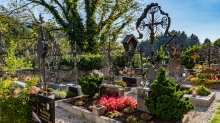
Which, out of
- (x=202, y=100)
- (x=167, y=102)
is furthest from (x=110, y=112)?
(x=202, y=100)

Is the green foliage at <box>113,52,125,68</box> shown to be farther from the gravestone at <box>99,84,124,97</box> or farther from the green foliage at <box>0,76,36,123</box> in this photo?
the green foliage at <box>0,76,36,123</box>

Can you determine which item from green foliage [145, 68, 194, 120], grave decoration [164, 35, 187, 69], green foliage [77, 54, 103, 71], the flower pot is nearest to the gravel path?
the flower pot

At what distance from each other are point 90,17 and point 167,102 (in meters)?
18.2

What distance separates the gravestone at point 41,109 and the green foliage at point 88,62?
38.8 feet

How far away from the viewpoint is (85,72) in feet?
55.8

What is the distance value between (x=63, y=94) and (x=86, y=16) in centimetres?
1471

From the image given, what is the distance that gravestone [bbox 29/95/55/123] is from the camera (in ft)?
12.6

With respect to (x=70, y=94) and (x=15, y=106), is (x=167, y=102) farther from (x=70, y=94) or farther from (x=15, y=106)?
(x=70, y=94)

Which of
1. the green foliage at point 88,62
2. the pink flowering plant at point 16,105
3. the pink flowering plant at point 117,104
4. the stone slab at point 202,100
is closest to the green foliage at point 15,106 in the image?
the pink flowering plant at point 16,105

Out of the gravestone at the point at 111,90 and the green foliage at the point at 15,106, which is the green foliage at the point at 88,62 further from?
the green foliage at the point at 15,106

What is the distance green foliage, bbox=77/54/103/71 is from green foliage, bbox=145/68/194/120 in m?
11.3

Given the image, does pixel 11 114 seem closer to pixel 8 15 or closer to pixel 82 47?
pixel 82 47

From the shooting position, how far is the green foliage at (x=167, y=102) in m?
5.38

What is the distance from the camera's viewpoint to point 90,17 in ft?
72.1
